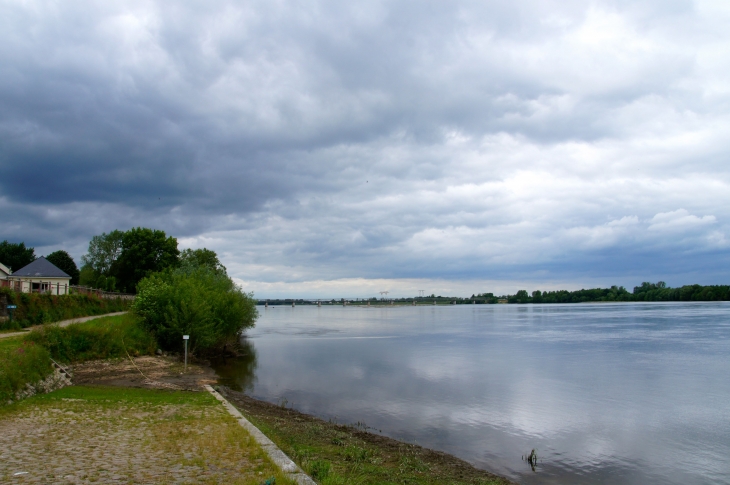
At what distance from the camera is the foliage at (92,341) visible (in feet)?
91.0

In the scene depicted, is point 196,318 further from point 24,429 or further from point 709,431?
point 709,431

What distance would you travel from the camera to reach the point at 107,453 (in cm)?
1104

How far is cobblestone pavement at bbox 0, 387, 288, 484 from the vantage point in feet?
31.0

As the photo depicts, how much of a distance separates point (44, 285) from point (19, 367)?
45731mm

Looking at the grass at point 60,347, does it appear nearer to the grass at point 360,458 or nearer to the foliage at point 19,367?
the foliage at point 19,367

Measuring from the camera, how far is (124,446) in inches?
463

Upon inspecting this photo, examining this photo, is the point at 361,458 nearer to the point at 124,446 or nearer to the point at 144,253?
the point at 124,446

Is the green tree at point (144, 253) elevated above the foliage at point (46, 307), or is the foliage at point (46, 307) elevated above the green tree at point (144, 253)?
the green tree at point (144, 253)

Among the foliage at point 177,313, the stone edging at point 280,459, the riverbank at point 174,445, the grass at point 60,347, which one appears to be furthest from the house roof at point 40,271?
the stone edging at point 280,459

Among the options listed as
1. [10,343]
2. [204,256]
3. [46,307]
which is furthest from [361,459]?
[204,256]

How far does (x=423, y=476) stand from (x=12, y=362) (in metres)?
15.6

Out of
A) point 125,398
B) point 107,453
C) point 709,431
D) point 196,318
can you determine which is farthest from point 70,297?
point 709,431

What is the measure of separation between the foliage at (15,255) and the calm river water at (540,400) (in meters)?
73.9

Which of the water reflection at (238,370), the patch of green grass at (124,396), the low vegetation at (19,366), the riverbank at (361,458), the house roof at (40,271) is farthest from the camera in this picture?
the house roof at (40,271)
